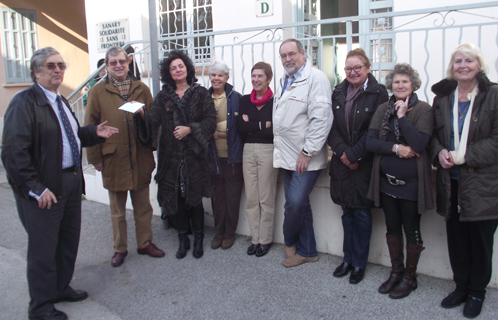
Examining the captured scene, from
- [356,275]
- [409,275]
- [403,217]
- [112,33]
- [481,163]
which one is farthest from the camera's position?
[112,33]

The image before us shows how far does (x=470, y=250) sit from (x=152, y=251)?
2.77 meters

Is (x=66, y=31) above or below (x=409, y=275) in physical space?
above

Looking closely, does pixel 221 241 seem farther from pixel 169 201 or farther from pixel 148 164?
pixel 148 164

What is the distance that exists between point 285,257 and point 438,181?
1.61m

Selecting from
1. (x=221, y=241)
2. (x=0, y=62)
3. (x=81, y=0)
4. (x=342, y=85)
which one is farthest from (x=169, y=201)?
(x=81, y=0)

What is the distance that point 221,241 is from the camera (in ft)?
14.7

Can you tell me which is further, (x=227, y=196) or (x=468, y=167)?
(x=227, y=196)

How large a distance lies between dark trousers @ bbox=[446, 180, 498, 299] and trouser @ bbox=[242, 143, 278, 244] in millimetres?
1583

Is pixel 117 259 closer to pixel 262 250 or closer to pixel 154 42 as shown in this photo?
pixel 262 250

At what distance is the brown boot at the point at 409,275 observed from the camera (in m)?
3.29

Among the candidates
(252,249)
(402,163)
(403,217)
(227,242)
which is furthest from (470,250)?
(227,242)

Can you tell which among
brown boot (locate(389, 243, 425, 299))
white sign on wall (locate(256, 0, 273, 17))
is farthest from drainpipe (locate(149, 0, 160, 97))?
brown boot (locate(389, 243, 425, 299))

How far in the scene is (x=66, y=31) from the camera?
11195 millimetres

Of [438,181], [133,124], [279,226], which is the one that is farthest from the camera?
[279,226]
